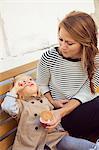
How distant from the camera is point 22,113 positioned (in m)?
1.15

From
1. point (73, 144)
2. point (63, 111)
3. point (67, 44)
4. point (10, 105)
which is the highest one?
point (67, 44)

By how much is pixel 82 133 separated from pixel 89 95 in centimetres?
18

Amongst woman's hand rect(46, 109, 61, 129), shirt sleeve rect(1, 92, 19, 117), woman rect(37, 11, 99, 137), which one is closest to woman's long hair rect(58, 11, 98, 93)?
woman rect(37, 11, 99, 137)

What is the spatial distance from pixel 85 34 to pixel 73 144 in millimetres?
482

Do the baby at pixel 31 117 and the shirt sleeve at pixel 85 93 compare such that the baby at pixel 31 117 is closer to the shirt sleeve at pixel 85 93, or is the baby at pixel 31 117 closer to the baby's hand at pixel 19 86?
the baby's hand at pixel 19 86

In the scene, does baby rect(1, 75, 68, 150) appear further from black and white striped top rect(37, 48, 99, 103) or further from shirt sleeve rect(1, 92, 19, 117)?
black and white striped top rect(37, 48, 99, 103)

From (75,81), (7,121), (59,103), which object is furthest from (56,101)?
(7,121)

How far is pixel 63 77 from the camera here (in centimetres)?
130

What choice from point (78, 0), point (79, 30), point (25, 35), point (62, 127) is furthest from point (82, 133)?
point (78, 0)

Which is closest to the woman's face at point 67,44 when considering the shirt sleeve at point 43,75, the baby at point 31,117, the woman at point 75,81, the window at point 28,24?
the woman at point 75,81

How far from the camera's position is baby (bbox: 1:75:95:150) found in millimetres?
1140

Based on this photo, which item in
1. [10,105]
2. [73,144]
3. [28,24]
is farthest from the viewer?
[28,24]

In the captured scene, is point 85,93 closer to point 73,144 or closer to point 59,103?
point 59,103

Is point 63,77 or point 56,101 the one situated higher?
point 63,77
